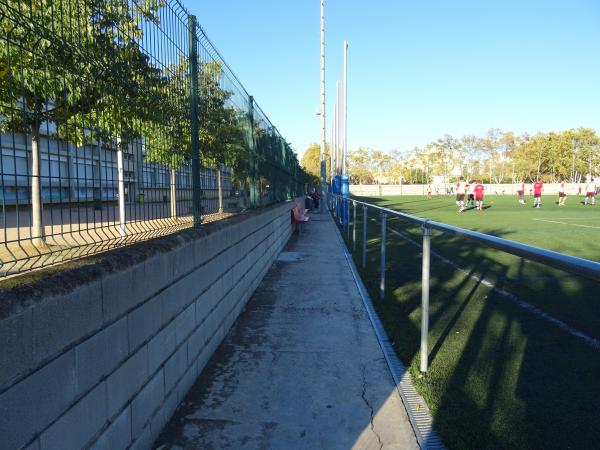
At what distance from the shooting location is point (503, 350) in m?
4.26

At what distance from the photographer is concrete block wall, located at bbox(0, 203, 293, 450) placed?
1.57 m

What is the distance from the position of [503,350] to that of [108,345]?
139 inches

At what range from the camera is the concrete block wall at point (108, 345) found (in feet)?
5.14

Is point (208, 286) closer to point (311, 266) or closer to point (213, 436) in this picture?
point (213, 436)

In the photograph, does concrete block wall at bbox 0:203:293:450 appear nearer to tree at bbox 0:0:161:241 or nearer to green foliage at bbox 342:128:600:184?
tree at bbox 0:0:161:241

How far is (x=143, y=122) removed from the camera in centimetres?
312

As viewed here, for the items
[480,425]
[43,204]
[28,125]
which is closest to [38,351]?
[43,204]

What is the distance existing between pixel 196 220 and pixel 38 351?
2648 mm

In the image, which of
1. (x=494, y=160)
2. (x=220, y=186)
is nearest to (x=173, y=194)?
(x=220, y=186)

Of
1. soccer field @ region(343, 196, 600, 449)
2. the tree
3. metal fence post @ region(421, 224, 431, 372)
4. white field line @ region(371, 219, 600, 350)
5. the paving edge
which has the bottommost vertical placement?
the paving edge

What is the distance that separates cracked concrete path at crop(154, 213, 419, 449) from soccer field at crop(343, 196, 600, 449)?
0.35m

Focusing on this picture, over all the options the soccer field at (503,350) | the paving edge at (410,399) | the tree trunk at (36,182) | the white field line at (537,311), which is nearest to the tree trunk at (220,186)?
the paving edge at (410,399)

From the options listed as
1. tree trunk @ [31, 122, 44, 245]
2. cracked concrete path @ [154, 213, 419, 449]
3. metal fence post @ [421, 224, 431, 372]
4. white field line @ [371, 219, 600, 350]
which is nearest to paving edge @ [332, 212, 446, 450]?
cracked concrete path @ [154, 213, 419, 449]

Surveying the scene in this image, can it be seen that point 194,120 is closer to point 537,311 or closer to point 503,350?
point 503,350
